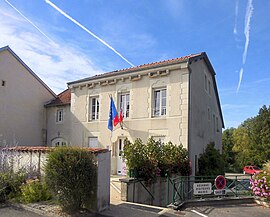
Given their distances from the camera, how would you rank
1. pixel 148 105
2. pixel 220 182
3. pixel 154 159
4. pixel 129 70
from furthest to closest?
pixel 129 70
pixel 148 105
pixel 154 159
pixel 220 182

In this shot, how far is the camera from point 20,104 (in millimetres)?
18484

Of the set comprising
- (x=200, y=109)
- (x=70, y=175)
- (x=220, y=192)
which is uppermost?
(x=200, y=109)

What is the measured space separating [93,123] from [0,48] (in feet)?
25.4

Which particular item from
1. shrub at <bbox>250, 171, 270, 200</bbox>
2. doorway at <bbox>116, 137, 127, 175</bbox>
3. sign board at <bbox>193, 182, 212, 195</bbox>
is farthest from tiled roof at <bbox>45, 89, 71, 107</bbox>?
shrub at <bbox>250, 171, 270, 200</bbox>

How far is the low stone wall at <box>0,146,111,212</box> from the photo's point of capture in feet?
24.0

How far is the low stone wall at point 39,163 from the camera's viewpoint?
24.0ft

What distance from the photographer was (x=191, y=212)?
8.18 m

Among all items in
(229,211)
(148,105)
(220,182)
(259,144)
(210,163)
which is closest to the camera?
(229,211)

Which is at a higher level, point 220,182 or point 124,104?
point 124,104

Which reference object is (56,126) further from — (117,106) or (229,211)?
(229,211)

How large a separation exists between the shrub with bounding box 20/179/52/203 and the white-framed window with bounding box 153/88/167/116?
8.06 m

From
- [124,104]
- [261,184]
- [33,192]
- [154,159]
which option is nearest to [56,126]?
[124,104]

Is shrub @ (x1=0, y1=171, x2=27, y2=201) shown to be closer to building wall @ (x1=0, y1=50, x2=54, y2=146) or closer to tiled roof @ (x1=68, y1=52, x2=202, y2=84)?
building wall @ (x1=0, y1=50, x2=54, y2=146)

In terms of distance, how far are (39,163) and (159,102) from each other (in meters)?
7.91
